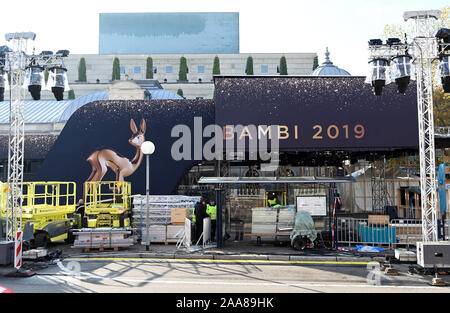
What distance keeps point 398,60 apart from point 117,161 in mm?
14891

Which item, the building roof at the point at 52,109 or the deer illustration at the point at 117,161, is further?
the building roof at the point at 52,109

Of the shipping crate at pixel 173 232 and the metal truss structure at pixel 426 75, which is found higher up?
the metal truss structure at pixel 426 75

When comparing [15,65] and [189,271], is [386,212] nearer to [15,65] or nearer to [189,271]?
[189,271]

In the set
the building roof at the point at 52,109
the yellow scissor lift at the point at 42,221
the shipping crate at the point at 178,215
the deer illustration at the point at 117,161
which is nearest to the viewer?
the yellow scissor lift at the point at 42,221

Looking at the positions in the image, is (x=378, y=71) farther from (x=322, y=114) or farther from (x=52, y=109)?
(x=52, y=109)

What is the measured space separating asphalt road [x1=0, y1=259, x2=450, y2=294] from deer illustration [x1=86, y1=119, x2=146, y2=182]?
8713mm

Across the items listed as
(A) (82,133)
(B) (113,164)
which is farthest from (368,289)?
(A) (82,133)

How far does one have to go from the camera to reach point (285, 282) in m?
10.5

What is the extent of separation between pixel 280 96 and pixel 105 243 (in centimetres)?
915

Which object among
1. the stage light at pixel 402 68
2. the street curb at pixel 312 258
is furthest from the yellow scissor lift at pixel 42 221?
Result: the stage light at pixel 402 68

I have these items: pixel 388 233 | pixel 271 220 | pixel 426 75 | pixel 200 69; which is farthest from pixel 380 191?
pixel 200 69

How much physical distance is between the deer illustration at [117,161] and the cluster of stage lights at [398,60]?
1295cm

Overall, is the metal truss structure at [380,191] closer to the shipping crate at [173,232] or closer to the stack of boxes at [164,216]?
the stack of boxes at [164,216]

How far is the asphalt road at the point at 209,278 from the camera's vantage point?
9750 mm
